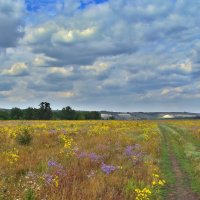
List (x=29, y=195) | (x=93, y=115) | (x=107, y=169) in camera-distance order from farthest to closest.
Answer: (x=93, y=115) → (x=107, y=169) → (x=29, y=195)

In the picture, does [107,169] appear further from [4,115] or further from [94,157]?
[4,115]

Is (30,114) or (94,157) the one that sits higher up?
(30,114)

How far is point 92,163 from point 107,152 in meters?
3.75

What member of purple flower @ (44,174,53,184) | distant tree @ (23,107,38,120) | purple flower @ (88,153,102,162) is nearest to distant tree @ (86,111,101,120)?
distant tree @ (23,107,38,120)

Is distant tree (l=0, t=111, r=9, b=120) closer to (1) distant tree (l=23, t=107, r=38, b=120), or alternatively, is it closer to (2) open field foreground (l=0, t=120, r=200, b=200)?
(1) distant tree (l=23, t=107, r=38, b=120)

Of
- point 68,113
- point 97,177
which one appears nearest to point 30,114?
point 68,113

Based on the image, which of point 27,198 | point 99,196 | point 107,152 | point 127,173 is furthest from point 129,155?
point 27,198

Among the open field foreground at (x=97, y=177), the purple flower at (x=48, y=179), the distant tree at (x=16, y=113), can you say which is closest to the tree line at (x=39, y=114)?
the distant tree at (x=16, y=113)

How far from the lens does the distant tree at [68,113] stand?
143 m

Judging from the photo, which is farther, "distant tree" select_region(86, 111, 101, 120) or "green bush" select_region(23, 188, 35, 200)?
"distant tree" select_region(86, 111, 101, 120)

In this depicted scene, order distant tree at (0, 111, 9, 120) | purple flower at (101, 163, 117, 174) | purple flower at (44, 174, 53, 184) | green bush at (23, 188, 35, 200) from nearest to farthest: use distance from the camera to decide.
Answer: green bush at (23, 188, 35, 200) < purple flower at (44, 174, 53, 184) < purple flower at (101, 163, 117, 174) < distant tree at (0, 111, 9, 120)

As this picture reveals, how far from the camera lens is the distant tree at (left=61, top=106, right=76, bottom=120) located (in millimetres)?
142750

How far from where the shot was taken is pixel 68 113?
14375 cm

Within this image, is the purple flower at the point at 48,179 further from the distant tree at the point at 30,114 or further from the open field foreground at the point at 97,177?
the distant tree at the point at 30,114
